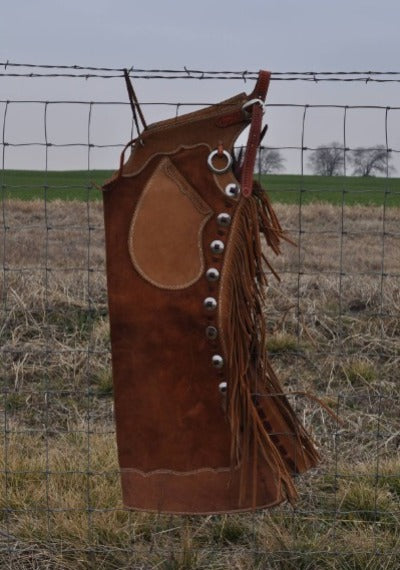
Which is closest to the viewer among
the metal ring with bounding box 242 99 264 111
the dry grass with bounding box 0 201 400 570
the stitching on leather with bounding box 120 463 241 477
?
the metal ring with bounding box 242 99 264 111

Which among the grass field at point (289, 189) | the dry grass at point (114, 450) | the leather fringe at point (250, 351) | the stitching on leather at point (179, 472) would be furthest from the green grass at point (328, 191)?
the stitching on leather at point (179, 472)

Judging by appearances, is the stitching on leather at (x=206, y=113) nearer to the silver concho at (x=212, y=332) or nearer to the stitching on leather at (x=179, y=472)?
the silver concho at (x=212, y=332)

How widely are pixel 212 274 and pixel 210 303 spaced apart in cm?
8

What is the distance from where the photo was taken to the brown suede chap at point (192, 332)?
267 centimetres

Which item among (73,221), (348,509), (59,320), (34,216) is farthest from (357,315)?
(34,216)

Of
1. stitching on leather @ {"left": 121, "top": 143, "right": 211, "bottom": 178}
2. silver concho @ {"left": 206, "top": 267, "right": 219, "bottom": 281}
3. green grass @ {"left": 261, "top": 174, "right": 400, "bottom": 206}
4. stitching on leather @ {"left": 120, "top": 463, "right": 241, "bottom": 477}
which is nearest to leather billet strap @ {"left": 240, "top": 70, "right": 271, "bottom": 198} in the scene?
stitching on leather @ {"left": 121, "top": 143, "right": 211, "bottom": 178}

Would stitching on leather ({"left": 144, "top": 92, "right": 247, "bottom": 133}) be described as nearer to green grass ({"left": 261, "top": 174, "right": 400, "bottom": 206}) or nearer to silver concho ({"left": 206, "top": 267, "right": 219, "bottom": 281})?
silver concho ({"left": 206, "top": 267, "right": 219, "bottom": 281})

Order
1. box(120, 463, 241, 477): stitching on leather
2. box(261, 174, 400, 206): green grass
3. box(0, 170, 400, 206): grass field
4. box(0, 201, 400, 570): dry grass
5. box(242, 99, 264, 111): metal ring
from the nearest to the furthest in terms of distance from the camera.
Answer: box(242, 99, 264, 111): metal ring → box(120, 463, 241, 477): stitching on leather → box(0, 201, 400, 570): dry grass → box(0, 170, 400, 206): grass field → box(261, 174, 400, 206): green grass

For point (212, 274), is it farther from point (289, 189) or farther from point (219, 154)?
point (289, 189)

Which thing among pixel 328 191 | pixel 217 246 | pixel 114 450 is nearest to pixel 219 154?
pixel 217 246

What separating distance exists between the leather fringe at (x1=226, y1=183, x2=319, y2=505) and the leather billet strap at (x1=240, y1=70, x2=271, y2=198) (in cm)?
5

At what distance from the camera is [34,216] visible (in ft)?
38.5

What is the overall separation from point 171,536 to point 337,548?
0.55 meters

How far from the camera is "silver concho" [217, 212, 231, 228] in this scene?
104 inches
